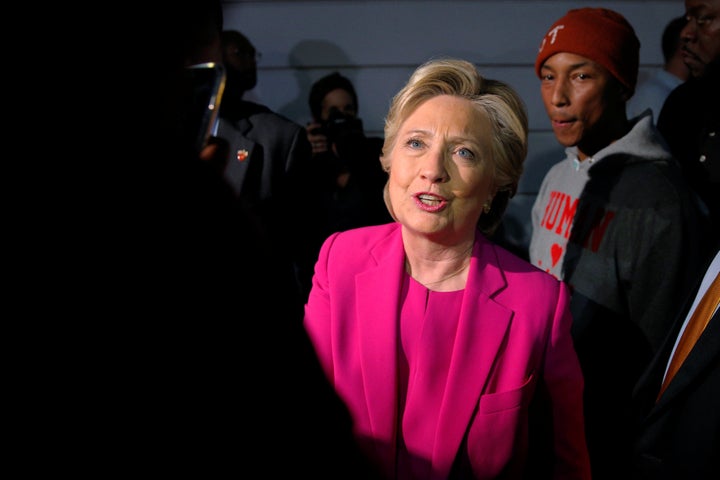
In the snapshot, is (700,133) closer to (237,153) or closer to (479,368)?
(479,368)

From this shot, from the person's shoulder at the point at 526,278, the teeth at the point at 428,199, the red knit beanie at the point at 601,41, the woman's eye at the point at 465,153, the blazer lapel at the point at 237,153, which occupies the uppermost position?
the red knit beanie at the point at 601,41

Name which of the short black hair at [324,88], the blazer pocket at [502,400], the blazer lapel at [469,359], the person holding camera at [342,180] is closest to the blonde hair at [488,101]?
the blazer lapel at [469,359]

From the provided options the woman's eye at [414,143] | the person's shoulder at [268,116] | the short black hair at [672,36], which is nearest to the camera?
the woman's eye at [414,143]

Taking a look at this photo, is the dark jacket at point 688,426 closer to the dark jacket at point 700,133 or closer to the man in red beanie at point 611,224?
the man in red beanie at point 611,224

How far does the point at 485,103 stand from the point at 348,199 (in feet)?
4.42

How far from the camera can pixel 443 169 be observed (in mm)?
1337

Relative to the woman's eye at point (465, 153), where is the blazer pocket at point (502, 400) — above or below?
below

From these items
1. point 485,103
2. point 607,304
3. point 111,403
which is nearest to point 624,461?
point 607,304

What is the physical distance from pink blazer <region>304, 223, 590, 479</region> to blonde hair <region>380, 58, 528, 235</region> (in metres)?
0.28

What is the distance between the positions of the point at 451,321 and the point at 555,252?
0.97 meters

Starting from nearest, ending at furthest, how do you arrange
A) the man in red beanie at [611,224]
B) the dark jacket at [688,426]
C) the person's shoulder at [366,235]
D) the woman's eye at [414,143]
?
the dark jacket at [688,426]
the woman's eye at [414,143]
the person's shoulder at [366,235]
the man in red beanie at [611,224]

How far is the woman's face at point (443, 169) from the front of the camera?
134cm

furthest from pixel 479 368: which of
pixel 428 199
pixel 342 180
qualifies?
pixel 342 180

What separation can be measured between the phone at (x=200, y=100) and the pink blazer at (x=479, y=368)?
74cm
